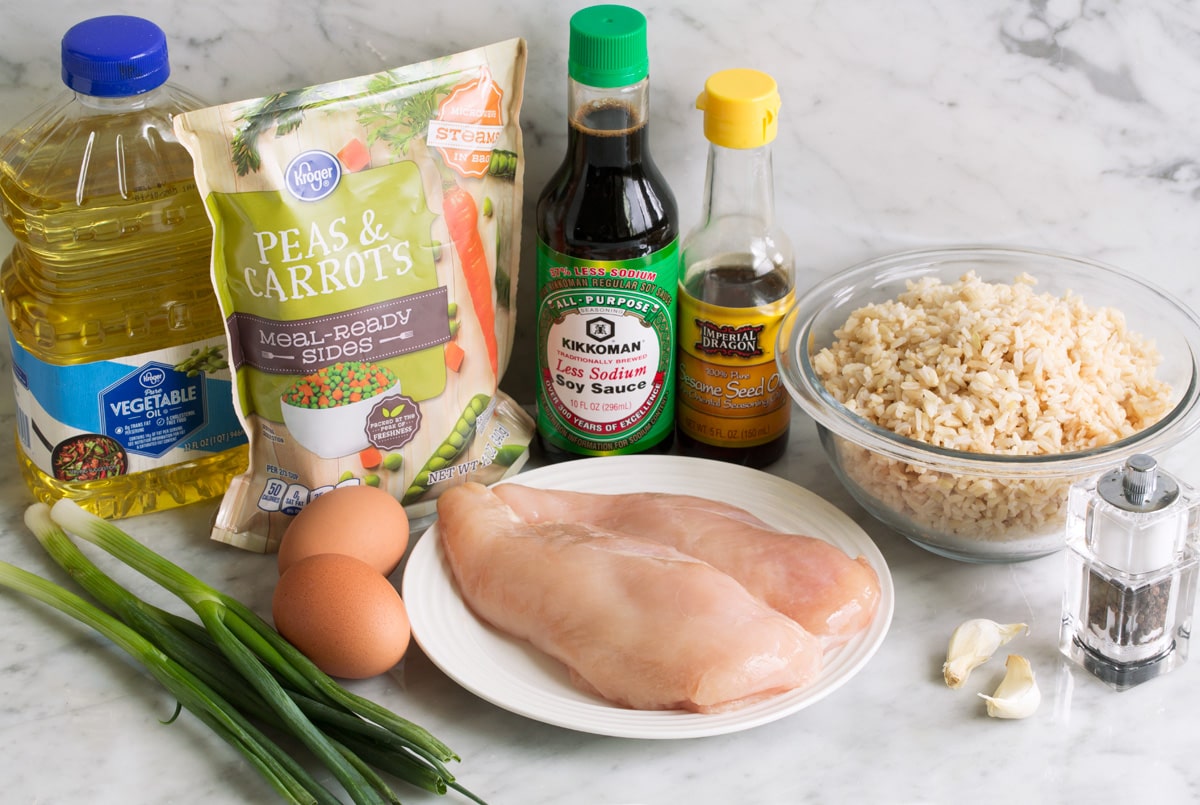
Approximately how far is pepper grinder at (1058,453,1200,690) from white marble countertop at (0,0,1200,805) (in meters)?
0.03

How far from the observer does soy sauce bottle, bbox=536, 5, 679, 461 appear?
4.08 ft

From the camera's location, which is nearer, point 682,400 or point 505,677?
point 505,677

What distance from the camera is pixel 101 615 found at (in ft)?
3.92

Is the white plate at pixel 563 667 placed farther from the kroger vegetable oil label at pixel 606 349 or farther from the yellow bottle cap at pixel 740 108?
the yellow bottle cap at pixel 740 108

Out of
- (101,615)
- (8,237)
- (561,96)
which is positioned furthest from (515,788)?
(8,237)

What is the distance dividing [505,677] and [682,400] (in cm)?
41

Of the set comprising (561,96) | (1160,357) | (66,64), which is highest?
(66,64)

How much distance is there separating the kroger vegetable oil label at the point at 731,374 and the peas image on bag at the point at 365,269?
8.3 inches

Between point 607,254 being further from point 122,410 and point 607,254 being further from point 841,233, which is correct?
point 122,410

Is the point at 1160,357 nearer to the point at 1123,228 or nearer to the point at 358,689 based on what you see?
the point at 1123,228

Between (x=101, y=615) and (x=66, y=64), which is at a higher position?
(x=66, y=64)

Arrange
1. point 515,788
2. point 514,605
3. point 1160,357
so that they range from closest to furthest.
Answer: point 515,788, point 514,605, point 1160,357

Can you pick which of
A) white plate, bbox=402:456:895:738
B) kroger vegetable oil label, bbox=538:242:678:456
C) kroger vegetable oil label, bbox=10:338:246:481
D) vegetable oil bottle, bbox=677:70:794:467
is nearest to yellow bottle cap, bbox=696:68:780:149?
vegetable oil bottle, bbox=677:70:794:467

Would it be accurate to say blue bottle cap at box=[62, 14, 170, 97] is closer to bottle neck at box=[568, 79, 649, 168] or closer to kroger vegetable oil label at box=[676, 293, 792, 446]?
bottle neck at box=[568, 79, 649, 168]
